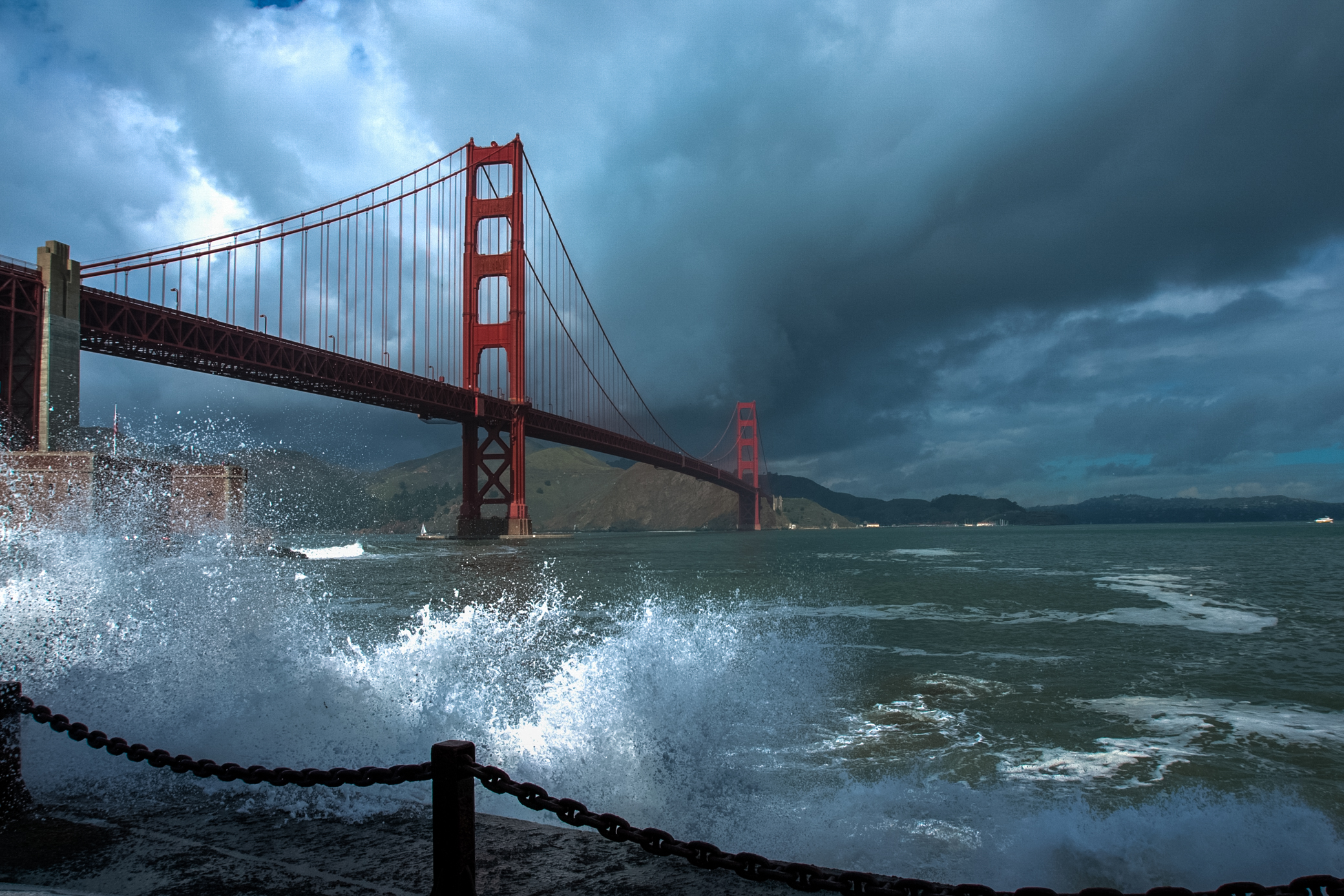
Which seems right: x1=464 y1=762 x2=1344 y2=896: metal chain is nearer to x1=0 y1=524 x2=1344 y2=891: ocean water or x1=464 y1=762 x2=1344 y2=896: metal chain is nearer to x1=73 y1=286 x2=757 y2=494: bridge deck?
x1=0 y1=524 x2=1344 y2=891: ocean water

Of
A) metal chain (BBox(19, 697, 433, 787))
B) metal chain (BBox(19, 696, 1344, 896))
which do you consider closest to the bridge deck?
metal chain (BBox(19, 697, 433, 787))

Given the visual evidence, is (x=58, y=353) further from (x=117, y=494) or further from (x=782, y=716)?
(x=782, y=716)

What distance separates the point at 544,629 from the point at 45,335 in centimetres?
1757

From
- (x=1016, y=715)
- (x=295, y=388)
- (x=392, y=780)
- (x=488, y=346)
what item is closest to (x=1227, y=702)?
(x=1016, y=715)

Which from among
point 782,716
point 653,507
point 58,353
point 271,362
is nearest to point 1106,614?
point 782,716

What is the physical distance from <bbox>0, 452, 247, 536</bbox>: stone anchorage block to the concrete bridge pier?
1391mm

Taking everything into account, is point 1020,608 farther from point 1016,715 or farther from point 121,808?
point 121,808

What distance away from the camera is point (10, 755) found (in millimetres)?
2492

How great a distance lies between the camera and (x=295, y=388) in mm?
28922

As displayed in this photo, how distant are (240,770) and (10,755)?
2.99 feet

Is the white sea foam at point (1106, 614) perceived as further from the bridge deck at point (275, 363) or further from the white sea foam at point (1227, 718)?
the bridge deck at point (275, 363)

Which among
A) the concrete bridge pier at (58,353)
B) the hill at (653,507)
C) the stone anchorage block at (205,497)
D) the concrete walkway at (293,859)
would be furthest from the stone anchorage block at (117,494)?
the hill at (653,507)

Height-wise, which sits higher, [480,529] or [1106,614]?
[480,529]

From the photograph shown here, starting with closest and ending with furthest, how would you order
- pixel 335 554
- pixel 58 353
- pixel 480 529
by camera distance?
pixel 58 353 < pixel 335 554 < pixel 480 529
